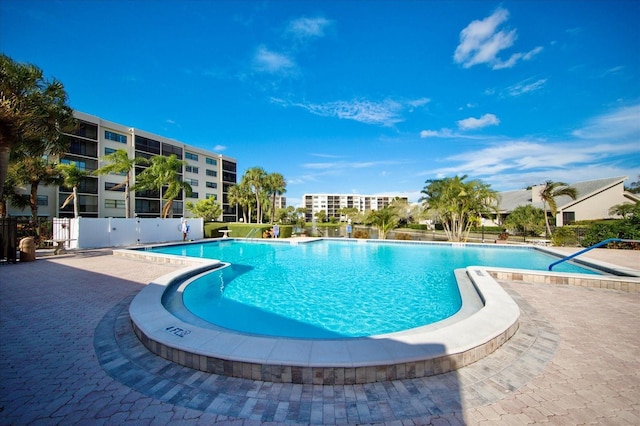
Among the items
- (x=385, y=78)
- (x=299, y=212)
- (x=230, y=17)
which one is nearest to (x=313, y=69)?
Answer: (x=385, y=78)

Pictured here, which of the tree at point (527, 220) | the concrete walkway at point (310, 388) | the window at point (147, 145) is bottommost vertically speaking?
the concrete walkway at point (310, 388)

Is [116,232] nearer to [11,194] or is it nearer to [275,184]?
[11,194]

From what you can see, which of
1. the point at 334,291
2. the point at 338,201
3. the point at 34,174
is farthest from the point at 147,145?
the point at 338,201

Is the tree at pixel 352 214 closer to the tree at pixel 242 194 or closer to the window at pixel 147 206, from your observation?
the tree at pixel 242 194

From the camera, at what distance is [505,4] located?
1215cm

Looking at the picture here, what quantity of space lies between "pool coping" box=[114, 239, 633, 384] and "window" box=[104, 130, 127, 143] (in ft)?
120

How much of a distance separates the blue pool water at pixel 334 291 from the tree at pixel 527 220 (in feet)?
37.7

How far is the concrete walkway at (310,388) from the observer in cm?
262

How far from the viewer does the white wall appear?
16.0 m

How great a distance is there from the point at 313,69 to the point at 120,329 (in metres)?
21.2

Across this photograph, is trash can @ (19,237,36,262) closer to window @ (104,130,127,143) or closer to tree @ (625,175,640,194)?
window @ (104,130,127,143)

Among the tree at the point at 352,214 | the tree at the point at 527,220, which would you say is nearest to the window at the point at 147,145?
the tree at the point at 352,214

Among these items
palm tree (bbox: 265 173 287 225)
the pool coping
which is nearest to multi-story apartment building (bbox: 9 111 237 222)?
palm tree (bbox: 265 173 287 225)

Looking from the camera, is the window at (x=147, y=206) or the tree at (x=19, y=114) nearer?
the tree at (x=19, y=114)
